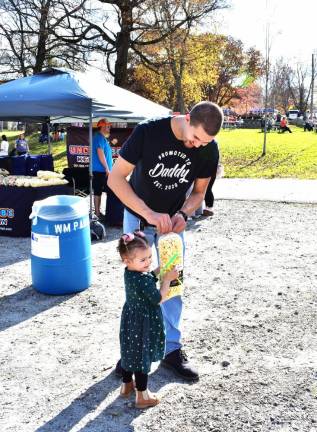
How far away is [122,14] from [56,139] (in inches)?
492

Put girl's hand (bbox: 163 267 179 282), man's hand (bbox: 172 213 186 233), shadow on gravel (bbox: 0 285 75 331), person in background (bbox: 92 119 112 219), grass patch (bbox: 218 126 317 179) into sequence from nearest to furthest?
girl's hand (bbox: 163 267 179 282), man's hand (bbox: 172 213 186 233), shadow on gravel (bbox: 0 285 75 331), person in background (bbox: 92 119 112 219), grass patch (bbox: 218 126 317 179)

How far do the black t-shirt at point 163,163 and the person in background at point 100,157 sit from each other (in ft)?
15.9

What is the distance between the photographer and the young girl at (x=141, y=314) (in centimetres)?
278

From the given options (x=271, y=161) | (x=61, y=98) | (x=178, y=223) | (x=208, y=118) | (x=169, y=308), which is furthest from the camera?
(x=271, y=161)

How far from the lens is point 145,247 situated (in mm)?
2779

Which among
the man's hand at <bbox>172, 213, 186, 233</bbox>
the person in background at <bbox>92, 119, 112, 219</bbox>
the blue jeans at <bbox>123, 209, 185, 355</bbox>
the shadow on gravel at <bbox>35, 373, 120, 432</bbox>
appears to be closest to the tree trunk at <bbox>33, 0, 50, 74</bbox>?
the person in background at <bbox>92, 119, 112, 219</bbox>

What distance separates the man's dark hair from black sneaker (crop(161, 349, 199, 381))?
5.36 feet

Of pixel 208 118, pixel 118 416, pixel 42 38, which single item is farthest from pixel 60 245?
pixel 42 38

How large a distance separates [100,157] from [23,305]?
3783mm

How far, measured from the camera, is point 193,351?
12.5 ft

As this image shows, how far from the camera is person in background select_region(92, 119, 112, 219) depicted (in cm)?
804

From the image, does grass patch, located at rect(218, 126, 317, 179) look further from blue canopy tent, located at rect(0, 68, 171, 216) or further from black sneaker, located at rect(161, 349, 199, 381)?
black sneaker, located at rect(161, 349, 199, 381)

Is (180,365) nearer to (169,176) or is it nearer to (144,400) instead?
(144,400)

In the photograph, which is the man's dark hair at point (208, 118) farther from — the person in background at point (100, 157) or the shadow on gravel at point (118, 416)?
the person in background at point (100, 157)
